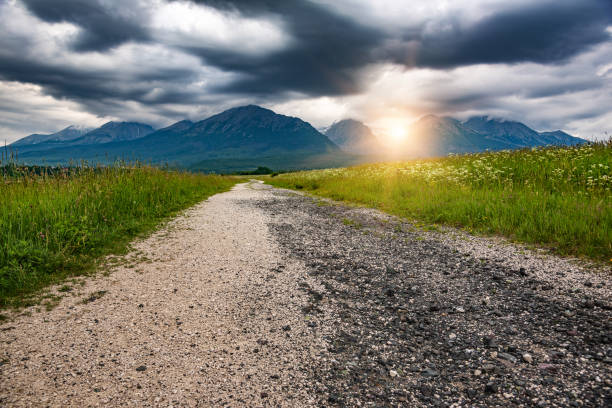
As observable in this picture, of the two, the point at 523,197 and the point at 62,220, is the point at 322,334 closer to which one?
the point at 62,220

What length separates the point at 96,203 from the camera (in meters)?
10.2

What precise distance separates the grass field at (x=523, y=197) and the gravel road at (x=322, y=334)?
1.54 meters

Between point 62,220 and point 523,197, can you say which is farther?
point 523,197

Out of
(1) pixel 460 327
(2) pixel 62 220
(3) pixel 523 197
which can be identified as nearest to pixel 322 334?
(1) pixel 460 327

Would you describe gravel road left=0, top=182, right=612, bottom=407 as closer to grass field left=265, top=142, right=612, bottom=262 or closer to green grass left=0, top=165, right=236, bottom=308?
green grass left=0, top=165, right=236, bottom=308

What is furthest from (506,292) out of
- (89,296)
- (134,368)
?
(89,296)

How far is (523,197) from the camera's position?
1047 centimetres

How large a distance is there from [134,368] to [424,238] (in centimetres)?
792

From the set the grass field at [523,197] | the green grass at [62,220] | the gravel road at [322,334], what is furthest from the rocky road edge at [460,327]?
the green grass at [62,220]

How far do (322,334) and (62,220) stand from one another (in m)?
7.79

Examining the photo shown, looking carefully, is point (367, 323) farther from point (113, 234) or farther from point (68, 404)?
point (113, 234)

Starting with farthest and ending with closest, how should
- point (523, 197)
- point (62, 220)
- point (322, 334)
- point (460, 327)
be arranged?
point (523, 197) → point (62, 220) → point (460, 327) → point (322, 334)

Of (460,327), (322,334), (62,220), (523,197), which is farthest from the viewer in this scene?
(523,197)

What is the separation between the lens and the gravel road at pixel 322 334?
3258 millimetres
